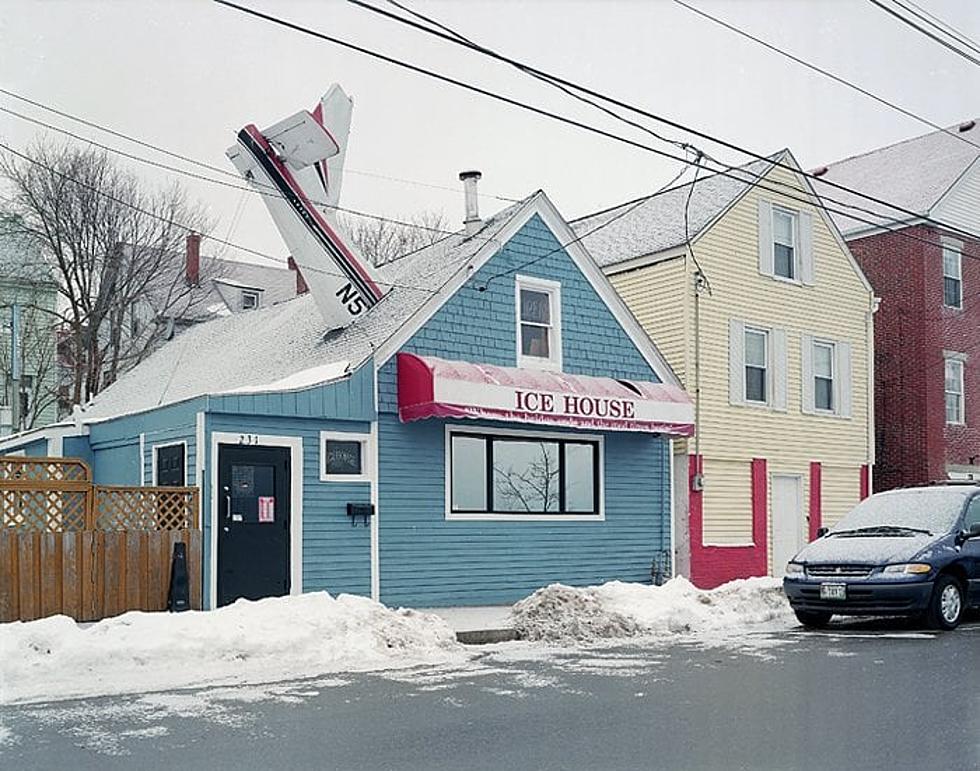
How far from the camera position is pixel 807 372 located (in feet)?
84.9

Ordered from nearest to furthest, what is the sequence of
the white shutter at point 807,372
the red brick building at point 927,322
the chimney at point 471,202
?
the chimney at point 471,202, the white shutter at point 807,372, the red brick building at point 927,322

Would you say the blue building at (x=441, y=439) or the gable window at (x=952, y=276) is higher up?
the gable window at (x=952, y=276)

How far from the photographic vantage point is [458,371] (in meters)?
17.5

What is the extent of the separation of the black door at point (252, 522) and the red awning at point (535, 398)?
85.3 inches

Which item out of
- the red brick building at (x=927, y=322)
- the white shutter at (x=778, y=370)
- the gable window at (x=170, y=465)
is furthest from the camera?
the red brick building at (x=927, y=322)

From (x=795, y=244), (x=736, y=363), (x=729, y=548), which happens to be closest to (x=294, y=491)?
(x=729, y=548)

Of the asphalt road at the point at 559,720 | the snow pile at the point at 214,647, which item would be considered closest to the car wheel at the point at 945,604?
the asphalt road at the point at 559,720

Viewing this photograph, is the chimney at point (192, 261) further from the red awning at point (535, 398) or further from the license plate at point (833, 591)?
the license plate at point (833, 591)

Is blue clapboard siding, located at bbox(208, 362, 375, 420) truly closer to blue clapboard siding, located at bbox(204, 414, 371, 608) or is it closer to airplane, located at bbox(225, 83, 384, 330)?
blue clapboard siding, located at bbox(204, 414, 371, 608)

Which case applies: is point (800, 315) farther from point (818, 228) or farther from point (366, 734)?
point (366, 734)

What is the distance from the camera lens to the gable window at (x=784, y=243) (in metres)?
25.6

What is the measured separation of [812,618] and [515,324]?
664cm

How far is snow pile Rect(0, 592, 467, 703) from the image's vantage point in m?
11.2

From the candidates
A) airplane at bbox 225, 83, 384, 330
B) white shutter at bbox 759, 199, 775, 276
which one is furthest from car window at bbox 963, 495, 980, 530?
white shutter at bbox 759, 199, 775, 276
